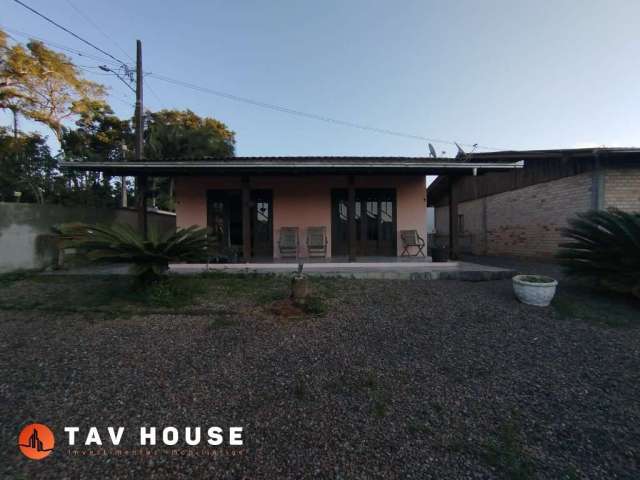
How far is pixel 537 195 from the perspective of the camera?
854 centimetres

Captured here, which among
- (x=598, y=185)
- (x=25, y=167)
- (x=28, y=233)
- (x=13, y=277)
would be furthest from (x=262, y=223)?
(x=25, y=167)

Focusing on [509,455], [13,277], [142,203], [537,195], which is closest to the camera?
[509,455]

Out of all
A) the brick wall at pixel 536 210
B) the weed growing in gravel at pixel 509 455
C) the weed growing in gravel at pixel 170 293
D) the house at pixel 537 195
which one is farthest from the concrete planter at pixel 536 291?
the weed growing in gravel at pixel 170 293

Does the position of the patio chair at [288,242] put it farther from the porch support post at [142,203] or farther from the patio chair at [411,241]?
the porch support post at [142,203]

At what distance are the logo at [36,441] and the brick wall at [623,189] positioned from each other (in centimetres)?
1067

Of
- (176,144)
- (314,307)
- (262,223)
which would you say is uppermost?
(176,144)

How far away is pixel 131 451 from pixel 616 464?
2.85m

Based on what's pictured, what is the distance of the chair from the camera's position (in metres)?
6.91

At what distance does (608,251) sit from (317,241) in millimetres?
5593

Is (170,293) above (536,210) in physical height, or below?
below

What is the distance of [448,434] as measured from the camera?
5.55 ft

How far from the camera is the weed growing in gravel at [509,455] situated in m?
1.44

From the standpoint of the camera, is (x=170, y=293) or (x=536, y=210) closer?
(x=170, y=293)

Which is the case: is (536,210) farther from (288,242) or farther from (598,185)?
(288,242)
